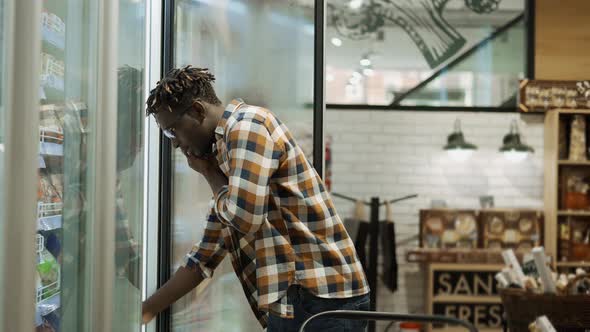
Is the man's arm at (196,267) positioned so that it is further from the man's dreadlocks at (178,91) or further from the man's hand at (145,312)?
the man's dreadlocks at (178,91)

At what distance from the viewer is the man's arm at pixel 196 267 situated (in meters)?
1.80

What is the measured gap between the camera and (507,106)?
18.1 feet

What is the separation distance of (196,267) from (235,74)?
80 centimetres

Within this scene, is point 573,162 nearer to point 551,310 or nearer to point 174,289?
point 551,310

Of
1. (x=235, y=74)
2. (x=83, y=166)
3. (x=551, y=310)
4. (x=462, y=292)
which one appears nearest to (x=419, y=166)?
(x=462, y=292)

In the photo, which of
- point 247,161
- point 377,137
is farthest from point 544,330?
point 377,137

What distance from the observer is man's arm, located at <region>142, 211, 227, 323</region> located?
5.90 feet

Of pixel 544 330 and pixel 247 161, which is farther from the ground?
pixel 247 161

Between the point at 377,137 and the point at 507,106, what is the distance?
111cm

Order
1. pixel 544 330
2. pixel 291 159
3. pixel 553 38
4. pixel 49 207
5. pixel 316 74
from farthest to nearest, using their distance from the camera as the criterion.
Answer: pixel 553 38 → pixel 544 330 → pixel 316 74 → pixel 291 159 → pixel 49 207

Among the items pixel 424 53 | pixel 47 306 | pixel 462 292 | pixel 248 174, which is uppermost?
pixel 424 53

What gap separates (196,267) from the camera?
5.89ft

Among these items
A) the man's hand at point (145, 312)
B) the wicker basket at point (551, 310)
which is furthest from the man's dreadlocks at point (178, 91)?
the wicker basket at point (551, 310)

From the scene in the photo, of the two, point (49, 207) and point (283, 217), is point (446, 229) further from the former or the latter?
point (49, 207)
